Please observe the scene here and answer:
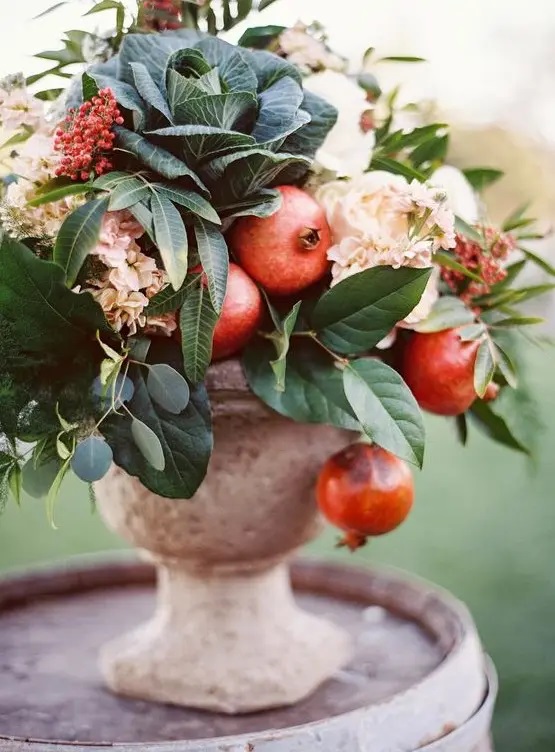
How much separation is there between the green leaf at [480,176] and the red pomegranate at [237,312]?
311mm

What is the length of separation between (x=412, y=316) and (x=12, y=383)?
0.99ft

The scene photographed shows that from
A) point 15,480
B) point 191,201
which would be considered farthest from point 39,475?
point 191,201

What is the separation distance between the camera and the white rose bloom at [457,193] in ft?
2.39

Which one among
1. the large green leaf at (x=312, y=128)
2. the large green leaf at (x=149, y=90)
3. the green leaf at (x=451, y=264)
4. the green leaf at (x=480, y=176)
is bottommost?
the green leaf at (x=451, y=264)

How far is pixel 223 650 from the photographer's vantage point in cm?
79

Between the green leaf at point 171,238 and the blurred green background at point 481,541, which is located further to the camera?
the blurred green background at point 481,541

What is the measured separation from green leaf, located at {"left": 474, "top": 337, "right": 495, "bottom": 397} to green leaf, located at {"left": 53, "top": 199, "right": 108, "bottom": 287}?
0.30 metres

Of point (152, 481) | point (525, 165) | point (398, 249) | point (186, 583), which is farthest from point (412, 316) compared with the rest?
point (525, 165)

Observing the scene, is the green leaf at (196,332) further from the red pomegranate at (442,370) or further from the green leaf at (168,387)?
the red pomegranate at (442,370)

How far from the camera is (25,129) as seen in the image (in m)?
0.70

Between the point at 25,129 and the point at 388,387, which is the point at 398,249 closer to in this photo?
the point at 388,387

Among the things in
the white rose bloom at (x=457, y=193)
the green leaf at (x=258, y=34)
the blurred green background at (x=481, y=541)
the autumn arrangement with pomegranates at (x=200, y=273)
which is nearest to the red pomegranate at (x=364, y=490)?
the autumn arrangement with pomegranates at (x=200, y=273)

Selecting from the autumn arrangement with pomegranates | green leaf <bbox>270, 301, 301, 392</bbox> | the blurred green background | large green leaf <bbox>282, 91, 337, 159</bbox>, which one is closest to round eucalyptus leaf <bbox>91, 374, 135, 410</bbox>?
the autumn arrangement with pomegranates

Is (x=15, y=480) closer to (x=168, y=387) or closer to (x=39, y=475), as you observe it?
(x=39, y=475)
